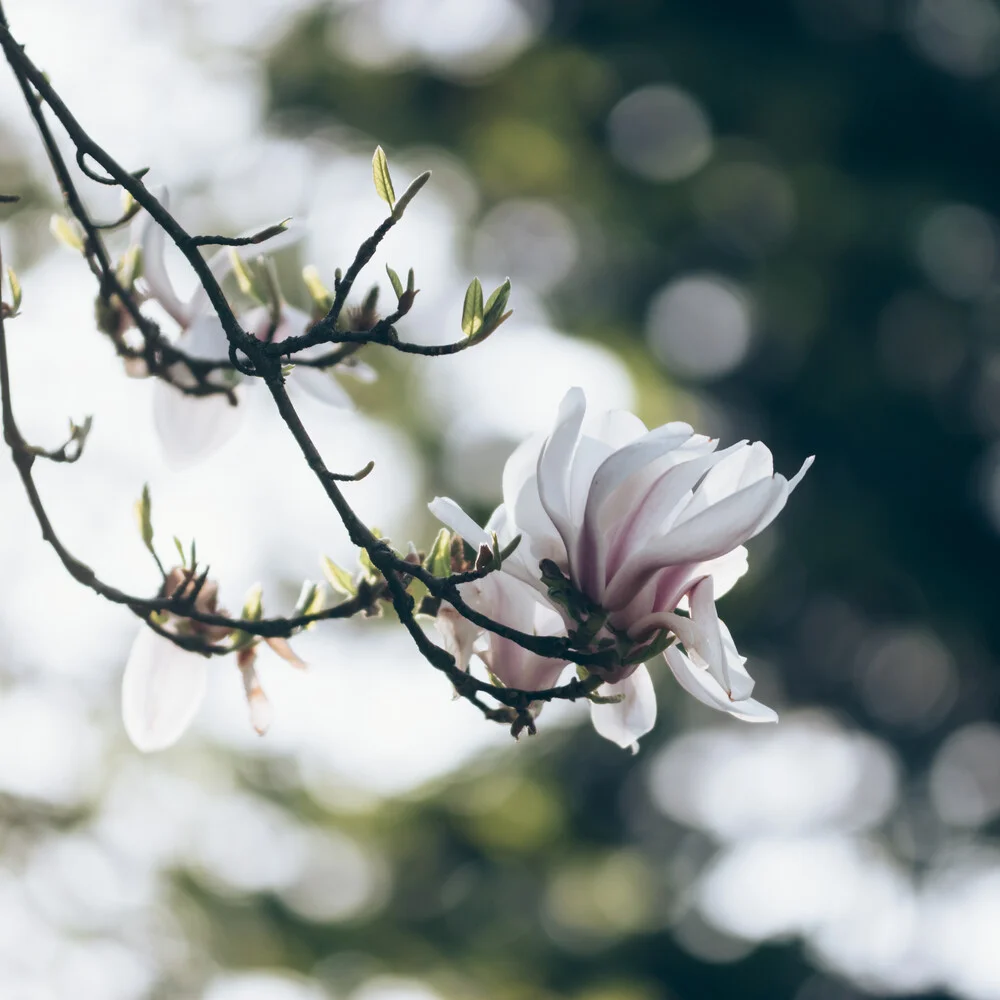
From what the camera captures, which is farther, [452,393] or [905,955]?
[905,955]

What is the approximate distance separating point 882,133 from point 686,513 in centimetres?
379

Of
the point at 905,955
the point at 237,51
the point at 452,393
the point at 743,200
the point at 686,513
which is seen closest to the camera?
the point at 686,513

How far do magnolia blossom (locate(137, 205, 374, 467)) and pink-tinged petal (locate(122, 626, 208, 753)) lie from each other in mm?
141

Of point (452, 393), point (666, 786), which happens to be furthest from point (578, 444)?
point (666, 786)

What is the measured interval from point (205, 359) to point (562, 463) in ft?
0.89

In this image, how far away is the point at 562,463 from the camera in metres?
0.59

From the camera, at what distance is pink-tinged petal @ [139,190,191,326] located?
765 millimetres

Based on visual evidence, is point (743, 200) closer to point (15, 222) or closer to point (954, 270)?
point (954, 270)

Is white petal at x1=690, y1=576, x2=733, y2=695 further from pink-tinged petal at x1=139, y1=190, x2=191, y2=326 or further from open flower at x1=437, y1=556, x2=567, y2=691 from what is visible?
pink-tinged petal at x1=139, y1=190, x2=191, y2=326

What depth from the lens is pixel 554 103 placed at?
141 inches

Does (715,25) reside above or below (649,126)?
above

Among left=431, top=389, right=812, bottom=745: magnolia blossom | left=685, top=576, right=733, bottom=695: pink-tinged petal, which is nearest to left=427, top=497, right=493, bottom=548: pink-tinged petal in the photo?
left=431, top=389, right=812, bottom=745: magnolia blossom

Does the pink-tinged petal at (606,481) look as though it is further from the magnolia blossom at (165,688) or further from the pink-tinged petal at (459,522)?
the magnolia blossom at (165,688)

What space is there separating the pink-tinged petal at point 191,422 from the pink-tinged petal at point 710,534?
12.7 inches
